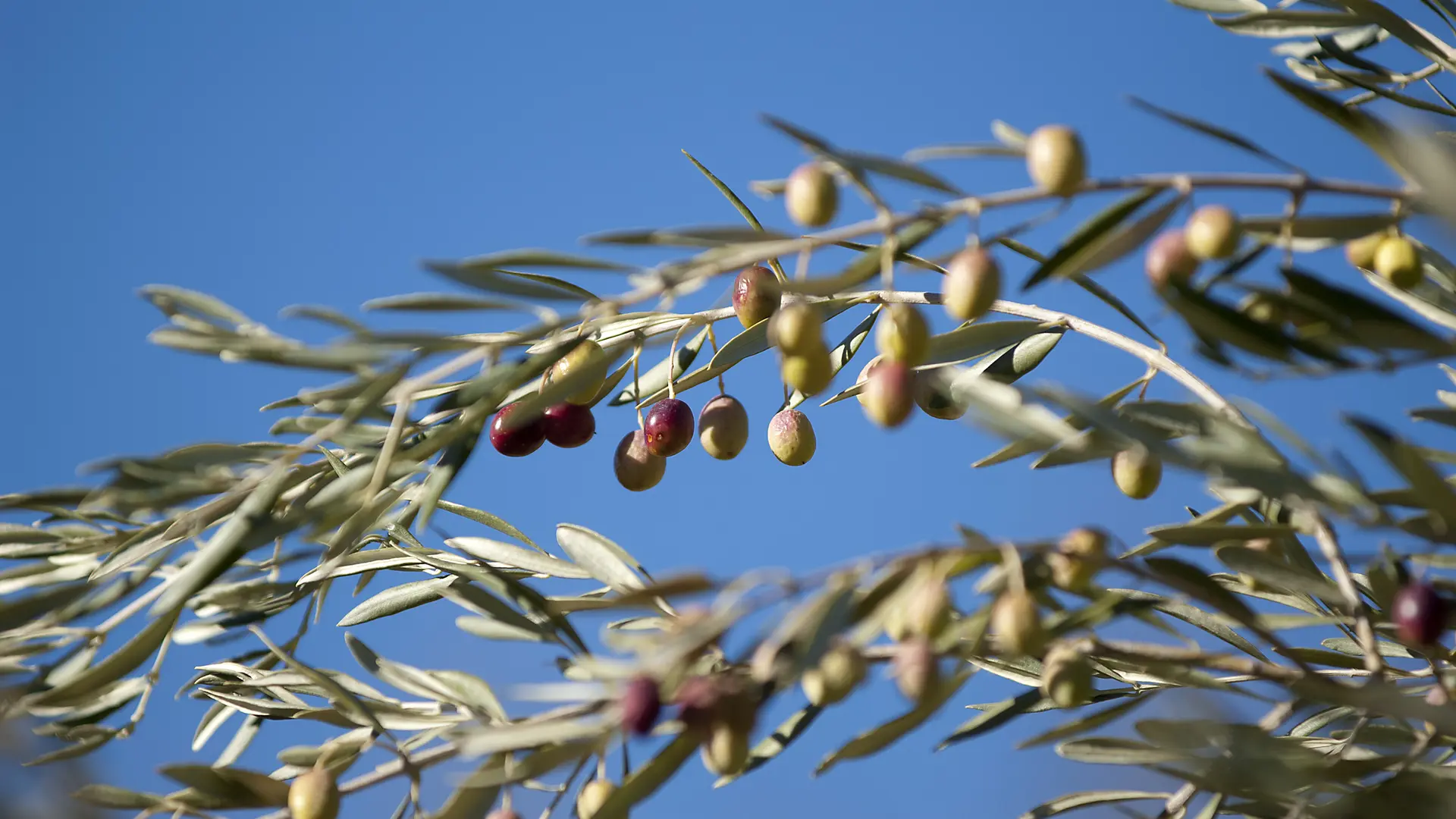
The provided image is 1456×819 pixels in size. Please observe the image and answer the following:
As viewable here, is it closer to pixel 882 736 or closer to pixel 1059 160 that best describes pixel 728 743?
pixel 882 736

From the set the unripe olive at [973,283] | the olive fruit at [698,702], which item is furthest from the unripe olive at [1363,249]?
the olive fruit at [698,702]

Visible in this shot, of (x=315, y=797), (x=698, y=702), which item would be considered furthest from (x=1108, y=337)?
(x=315, y=797)

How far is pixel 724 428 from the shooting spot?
3.70ft

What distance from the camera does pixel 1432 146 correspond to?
59 cm

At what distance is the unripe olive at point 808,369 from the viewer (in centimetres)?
74

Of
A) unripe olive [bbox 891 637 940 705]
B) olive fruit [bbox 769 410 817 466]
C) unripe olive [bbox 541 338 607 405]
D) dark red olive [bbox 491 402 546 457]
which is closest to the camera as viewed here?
unripe olive [bbox 891 637 940 705]

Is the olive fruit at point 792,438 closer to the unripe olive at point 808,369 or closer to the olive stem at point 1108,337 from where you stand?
the olive stem at point 1108,337

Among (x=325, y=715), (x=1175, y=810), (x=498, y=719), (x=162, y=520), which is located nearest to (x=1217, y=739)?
(x=1175, y=810)

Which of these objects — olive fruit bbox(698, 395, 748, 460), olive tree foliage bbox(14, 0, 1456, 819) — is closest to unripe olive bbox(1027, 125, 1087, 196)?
olive tree foliage bbox(14, 0, 1456, 819)

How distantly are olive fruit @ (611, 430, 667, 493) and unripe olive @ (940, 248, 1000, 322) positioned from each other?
18.0 inches

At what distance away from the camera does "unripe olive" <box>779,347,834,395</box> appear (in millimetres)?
740

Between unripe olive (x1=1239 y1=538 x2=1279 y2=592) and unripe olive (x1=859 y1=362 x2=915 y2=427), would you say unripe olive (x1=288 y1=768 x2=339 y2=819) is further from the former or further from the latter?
unripe olive (x1=1239 y1=538 x2=1279 y2=592)

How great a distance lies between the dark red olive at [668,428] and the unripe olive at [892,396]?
38cm

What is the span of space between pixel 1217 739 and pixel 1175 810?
4.9 inches
